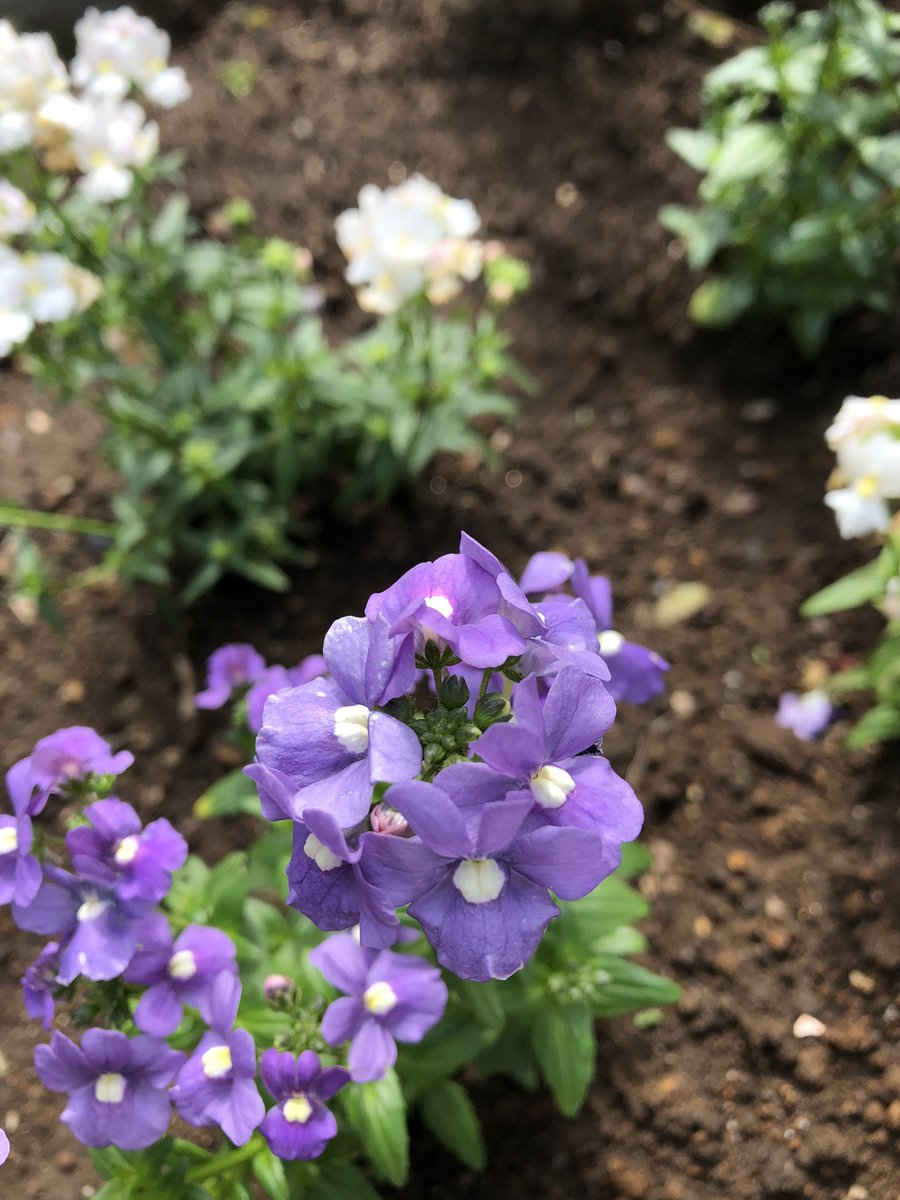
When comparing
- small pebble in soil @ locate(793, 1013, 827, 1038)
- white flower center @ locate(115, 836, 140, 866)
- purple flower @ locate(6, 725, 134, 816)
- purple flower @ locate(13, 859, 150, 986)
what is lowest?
small pebble in soil @ locate(793, 1013, 827, 1038)

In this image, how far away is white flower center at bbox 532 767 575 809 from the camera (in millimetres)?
1248

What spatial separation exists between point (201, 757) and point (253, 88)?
3.06 m

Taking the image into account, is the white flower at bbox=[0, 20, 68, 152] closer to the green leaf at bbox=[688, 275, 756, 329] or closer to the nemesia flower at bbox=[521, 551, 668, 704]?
the nemesia flower at bbox=[521, 551, 668, 704]

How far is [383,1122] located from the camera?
174 cm

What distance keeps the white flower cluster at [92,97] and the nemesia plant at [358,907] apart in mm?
1421

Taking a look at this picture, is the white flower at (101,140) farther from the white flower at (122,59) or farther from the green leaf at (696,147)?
the green leaf at (696,147)

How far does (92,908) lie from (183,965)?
18 centimetres

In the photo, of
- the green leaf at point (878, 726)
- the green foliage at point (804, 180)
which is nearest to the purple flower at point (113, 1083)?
the green leaf at point (878, 726)

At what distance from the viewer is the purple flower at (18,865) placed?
1.57 m

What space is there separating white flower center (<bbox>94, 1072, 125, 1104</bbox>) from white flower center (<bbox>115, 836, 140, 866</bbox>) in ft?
1.13

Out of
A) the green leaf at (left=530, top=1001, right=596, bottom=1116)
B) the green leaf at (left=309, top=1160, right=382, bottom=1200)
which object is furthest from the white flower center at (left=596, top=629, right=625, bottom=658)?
the green leaf at (left=309, top=1160, right=382, bottom=1200)

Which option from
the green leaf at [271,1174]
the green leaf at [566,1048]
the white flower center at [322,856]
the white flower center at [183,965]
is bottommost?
the green leaf at [271,1174]

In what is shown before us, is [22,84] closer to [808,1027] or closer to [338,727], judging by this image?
[338,727]

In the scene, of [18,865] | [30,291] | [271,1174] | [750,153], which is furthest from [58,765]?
[750,153]
